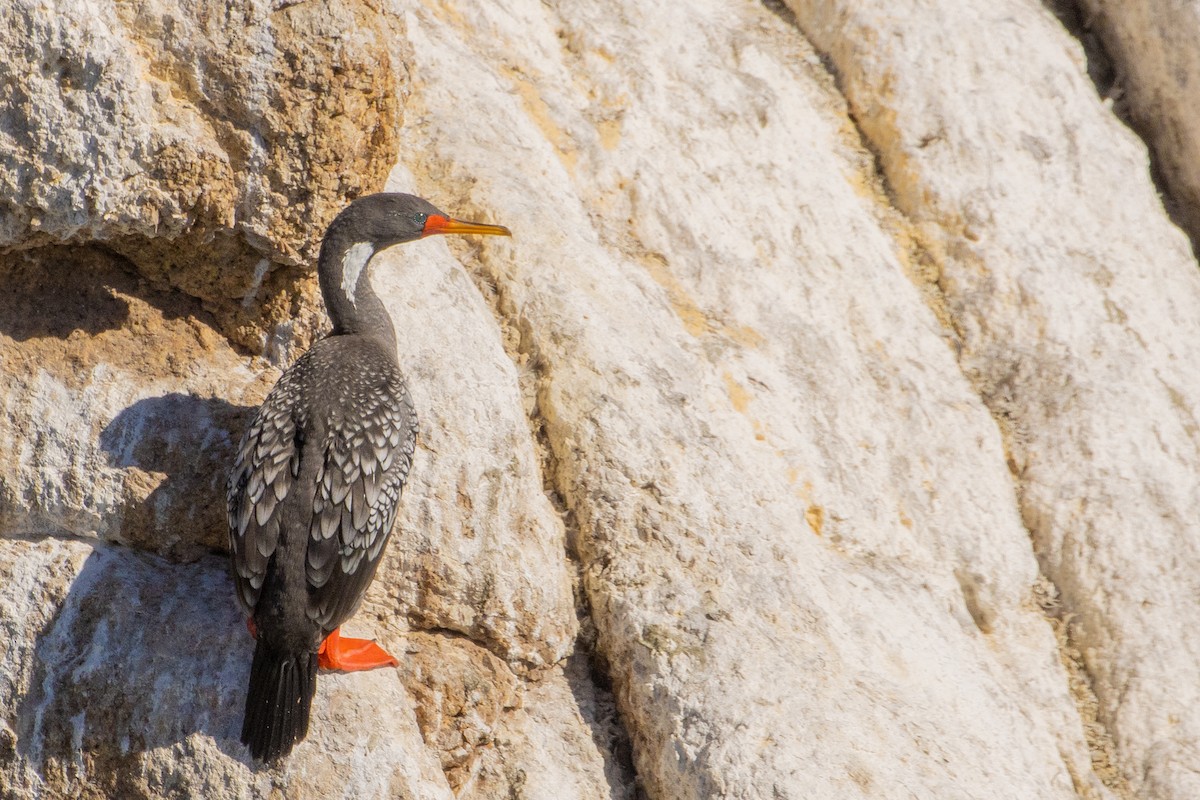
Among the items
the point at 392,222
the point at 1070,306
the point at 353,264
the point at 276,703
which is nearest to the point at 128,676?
the point at 276,703

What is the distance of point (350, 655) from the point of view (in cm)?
547

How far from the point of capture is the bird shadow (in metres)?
5.25

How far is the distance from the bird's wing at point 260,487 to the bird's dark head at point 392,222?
0.84 m

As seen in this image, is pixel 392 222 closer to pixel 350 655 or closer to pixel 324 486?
pixel 324 486

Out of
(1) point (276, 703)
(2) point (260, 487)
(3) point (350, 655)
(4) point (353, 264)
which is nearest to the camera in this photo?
(1) point (276, 703)

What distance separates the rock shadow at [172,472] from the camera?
5.71 meters

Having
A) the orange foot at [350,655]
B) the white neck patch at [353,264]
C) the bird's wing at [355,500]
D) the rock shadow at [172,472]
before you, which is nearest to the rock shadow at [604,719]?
the orange foot at [350,655]

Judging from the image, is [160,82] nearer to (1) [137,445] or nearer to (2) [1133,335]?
(1) [137,445]

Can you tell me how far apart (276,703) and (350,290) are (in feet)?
6.56

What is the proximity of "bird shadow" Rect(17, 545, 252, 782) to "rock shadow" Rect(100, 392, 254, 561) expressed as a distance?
0.21 m

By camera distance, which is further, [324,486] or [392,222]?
[392,222]

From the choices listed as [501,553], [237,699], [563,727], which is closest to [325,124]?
[501,553]

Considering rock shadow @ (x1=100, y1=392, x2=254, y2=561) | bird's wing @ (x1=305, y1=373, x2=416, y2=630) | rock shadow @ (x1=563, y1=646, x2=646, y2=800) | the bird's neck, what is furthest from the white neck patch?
rock shadow @ (x1=563, y1=646, x2=646, y2=800)

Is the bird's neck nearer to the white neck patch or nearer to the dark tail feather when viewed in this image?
the white neck patch
